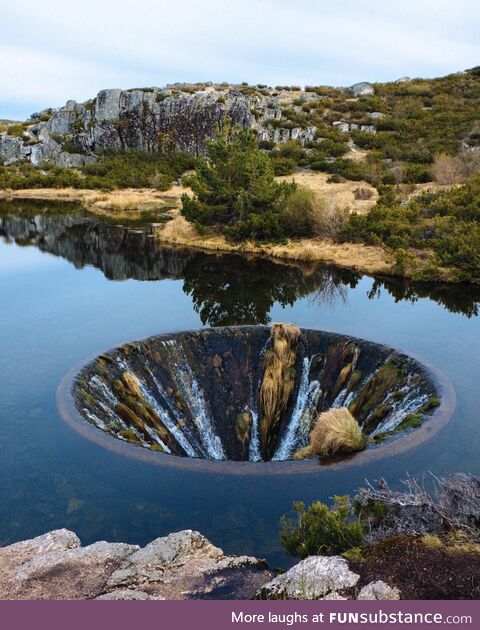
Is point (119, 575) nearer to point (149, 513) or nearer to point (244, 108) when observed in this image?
point (149, 513)

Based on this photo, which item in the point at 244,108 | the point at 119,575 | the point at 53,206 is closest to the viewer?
the point at 119,575

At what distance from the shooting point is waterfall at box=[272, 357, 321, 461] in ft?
56.0

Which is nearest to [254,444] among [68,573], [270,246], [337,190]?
[68,573]

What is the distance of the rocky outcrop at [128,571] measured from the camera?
8.05 m

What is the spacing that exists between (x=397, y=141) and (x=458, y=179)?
22579 mm

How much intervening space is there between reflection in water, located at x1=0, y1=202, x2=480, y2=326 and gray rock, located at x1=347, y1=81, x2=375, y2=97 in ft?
225

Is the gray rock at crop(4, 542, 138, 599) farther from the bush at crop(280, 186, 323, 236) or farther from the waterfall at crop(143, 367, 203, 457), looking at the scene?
the bush at crop(280, 186, 323, 236)

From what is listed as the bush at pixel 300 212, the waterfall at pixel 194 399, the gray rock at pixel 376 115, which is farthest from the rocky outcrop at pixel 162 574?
the gray rock at pixel 376 115

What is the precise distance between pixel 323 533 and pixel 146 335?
15.1m

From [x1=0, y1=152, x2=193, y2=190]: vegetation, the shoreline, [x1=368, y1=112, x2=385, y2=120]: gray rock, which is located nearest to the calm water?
the shoreline

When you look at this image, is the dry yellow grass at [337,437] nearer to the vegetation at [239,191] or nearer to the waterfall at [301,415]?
the waterfall at [301,415]

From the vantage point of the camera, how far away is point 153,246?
132ft

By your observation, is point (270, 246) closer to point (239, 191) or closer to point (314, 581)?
point (239, 191)
